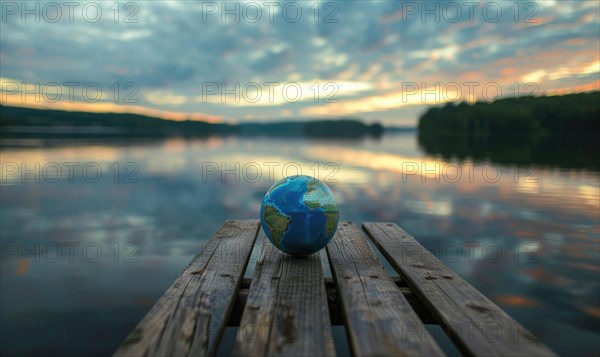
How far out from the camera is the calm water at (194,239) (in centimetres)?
488

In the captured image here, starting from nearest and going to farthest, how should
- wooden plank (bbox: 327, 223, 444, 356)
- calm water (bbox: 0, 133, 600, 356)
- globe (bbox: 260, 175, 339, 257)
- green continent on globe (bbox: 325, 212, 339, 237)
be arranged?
wooden plank (bbox: 327, 223, 444, 356) < globe (bbox: 260, 175, 339, 257) < green continent on globe (bbox: 325, 212, 339, 237) < calm water (bbox: 0, 133, 600, 356)

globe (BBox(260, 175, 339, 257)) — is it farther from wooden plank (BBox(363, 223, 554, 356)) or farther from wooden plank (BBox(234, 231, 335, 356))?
wooden plank (BBox(363, 223, 554, 356))

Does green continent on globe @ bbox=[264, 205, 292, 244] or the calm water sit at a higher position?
Result: green continent on globe @ bbox=[264, 205, 292, 244]

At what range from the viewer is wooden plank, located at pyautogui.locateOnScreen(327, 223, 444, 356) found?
2.68 meters

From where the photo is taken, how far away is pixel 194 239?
8367 millimetres

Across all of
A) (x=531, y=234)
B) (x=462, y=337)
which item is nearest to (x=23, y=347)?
(x=462, y=337)

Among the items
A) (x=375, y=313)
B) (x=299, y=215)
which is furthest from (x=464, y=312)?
(x=299, y=215)

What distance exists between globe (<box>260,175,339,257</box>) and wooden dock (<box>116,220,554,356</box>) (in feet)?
0.83

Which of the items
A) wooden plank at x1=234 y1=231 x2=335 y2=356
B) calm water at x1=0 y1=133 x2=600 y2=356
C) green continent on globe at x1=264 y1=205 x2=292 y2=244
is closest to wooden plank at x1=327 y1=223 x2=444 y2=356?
wooden plank at x1=234 y1=231 x2=335 y2=356

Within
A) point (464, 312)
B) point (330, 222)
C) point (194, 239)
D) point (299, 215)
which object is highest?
point (299, 215)

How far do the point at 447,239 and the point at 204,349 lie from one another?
22.9ft

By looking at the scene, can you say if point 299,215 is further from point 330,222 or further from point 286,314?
point 286,314

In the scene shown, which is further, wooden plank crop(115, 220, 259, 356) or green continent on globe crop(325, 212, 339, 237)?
green continent on globe crop(325, 212, 339, 237)

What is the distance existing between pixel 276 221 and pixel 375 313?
66.7 inches
